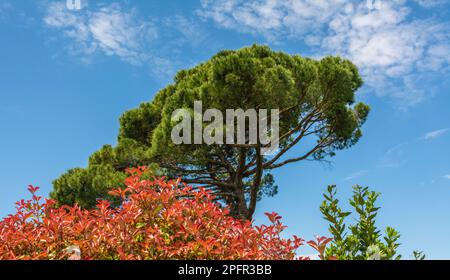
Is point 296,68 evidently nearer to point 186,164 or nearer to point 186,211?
point 186,164

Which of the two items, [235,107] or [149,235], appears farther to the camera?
[235,107]

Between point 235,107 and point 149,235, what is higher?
point 235,107

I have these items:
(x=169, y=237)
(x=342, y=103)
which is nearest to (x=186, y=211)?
(x=169, y=237)

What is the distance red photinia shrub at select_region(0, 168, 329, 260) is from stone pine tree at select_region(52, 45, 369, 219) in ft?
27.7

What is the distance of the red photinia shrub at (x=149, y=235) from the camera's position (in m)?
2.90

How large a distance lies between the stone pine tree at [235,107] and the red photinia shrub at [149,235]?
8.43 metres

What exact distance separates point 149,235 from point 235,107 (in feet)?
30.8

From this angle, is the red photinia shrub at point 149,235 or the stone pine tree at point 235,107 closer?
the red photinia shrub at point 149,235

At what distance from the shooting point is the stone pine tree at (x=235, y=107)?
38.4 ft

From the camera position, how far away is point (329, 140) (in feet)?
49.3

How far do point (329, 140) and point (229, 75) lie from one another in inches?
200

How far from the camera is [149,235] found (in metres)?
2.91

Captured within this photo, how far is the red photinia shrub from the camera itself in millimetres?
2900

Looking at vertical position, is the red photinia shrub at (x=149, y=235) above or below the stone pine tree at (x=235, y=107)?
below
